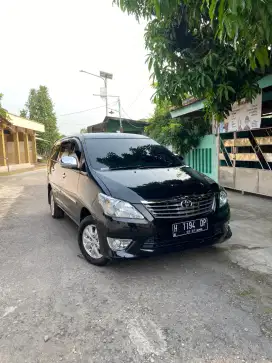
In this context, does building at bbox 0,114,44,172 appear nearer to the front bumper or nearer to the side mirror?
the side mirror

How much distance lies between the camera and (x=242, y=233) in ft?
14.8

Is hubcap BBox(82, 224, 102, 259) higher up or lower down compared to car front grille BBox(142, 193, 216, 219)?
lower down

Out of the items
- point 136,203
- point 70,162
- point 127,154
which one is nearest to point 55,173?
point 70,162

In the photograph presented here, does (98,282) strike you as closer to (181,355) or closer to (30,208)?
(181,355)

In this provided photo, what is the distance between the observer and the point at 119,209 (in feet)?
9.61

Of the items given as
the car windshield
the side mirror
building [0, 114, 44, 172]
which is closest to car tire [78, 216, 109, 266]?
the car windshield

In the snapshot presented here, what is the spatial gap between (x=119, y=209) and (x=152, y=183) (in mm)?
571

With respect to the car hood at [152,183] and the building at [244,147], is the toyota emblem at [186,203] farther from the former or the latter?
the building at [244,147]

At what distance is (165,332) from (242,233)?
9.25 ft

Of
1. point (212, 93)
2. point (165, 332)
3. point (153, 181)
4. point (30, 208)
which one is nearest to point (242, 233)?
point (153, 181)

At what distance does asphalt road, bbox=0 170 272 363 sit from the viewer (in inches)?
78.2

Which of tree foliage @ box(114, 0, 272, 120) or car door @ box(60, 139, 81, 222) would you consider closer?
car door @ box(60, 139, 81, 222)

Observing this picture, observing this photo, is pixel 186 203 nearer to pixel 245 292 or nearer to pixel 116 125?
pixel 245 292

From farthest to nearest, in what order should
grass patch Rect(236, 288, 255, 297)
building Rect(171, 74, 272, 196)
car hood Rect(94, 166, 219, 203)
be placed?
building Rect(171, 74, 272, 196), car hood Rect(94, 166, 219, 203), grass patch Rect(236, 288, 255, 297)
